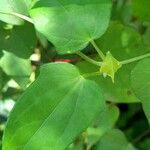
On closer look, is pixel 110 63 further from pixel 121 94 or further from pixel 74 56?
pixel 74 56

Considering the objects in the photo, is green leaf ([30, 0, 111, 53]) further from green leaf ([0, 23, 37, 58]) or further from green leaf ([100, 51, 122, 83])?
green leaf ([0, 23, 37, 58])

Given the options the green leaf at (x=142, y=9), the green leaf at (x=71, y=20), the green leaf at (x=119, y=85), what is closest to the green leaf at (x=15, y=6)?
the green leaf at (x=71, y=20)

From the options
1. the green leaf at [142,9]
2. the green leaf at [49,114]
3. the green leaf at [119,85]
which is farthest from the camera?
the green leaf at [142,9]

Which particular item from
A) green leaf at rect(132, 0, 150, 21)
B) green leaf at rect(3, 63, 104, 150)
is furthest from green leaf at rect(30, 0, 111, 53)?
green leaf at rect(132, 0, 150, 21)

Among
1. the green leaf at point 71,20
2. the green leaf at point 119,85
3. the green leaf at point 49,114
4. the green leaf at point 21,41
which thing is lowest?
the green leaf at point 119,85

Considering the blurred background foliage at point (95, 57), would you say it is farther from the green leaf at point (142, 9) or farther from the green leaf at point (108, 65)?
the green leaf at point (108, 65)

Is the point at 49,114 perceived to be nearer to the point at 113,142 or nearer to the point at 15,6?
the point at 15,6

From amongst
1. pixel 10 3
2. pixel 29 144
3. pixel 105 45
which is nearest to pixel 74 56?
pixel 105 45
